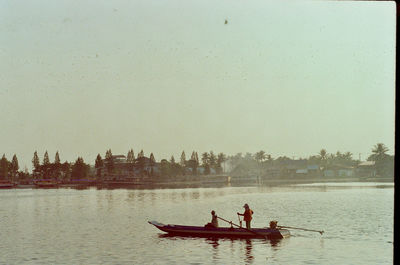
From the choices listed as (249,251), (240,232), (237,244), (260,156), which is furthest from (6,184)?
(249,251)

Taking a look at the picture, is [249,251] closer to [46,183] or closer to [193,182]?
[193,182]

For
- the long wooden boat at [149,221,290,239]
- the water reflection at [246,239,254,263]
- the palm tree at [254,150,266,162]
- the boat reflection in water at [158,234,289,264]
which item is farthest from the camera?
the palm tree at [254,150,266,162]

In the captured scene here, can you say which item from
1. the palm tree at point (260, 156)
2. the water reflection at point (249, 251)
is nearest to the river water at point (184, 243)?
the water reflection at point (249, 251)

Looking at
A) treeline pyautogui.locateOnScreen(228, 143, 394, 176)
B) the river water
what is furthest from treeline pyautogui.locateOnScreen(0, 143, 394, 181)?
the river water

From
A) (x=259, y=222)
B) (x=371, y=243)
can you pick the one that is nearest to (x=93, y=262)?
(x=371, y=243)

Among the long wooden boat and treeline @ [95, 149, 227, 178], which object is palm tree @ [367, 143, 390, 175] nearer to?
treeline @ [95, 149, 227, 178]

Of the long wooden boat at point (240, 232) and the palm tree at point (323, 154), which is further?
the palm tree at point (323, 154)

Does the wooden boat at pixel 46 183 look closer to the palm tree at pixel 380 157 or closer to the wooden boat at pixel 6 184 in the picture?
the wooden boat at pixel 6 184

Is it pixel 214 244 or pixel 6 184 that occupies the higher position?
pixel 214 244

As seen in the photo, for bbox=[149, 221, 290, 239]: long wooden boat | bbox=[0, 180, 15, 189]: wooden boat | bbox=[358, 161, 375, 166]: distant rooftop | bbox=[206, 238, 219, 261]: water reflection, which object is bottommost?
bbox=[0, 180, 15, 189]: wooden boat

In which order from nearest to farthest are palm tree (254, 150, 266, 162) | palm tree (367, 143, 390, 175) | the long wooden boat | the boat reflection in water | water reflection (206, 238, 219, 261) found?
1. water reflection (206, 238, 219, 261)
2. the boat reflection in water
3. the long wooden boat
4. palm tree (367, 143, 390, 175)
5. palm tree (254, 150, 266, 162)

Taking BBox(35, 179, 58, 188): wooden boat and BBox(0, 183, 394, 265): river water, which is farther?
BBox(35, 179, 58, 188): wooden boat

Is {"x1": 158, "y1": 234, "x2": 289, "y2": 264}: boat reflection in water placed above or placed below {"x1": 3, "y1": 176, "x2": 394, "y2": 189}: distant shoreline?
above

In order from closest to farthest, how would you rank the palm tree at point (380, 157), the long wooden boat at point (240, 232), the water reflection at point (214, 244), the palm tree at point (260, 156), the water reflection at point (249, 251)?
the water reflection at point (249, 251) < the water reflection at point (214, 244) < the long wooden boat at point (240, 232) < the palm tree at point (380, 157) < the palm tree at point (260, 156)
